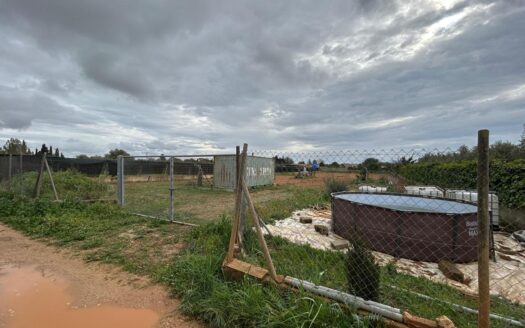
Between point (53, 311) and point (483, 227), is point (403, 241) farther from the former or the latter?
point (53, 311)

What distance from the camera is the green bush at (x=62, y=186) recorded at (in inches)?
415

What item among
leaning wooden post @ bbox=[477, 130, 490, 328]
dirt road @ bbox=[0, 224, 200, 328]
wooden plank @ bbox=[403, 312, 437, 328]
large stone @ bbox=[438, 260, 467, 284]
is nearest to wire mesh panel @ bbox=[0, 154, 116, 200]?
dirt road @ bbox=[0, 224, 200, 328]

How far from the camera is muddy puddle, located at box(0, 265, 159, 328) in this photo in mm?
2756

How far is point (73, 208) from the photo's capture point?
318 inches

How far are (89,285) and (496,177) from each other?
9764 millimetres

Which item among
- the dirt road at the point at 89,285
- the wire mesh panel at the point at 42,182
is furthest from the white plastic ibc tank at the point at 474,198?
the wire mesh panel at the point at 42,182

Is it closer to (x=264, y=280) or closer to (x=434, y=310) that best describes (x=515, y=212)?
(x=434, y=310)

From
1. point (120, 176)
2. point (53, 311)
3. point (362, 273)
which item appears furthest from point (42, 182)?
point (362, 273)

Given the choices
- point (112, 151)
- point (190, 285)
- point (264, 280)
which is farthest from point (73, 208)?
point (112, 151)

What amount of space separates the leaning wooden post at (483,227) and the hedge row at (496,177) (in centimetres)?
519

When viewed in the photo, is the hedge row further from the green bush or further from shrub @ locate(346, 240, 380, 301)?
the green bush

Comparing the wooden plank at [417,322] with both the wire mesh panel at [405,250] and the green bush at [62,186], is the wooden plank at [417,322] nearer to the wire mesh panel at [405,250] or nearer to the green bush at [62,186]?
the wire mesh panel at [405,250]

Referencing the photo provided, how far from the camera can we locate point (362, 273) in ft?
9.43

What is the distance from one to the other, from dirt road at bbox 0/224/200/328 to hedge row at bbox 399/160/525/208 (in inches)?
254
